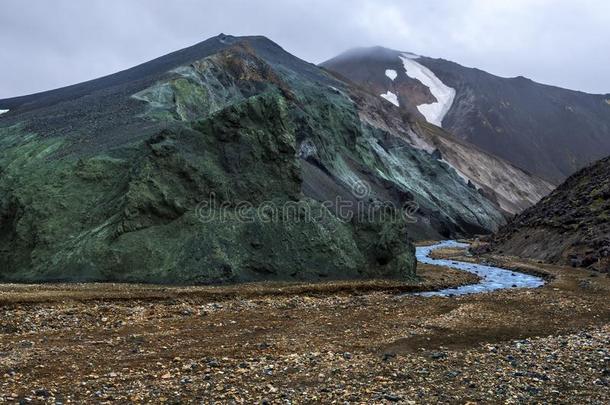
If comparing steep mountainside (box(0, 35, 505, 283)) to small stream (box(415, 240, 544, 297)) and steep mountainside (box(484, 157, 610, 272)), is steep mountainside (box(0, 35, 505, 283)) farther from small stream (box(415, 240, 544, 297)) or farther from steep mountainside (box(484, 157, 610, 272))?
steep mountainside (box(484, 157, 610, 272))

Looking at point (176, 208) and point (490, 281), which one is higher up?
point (176, 208)

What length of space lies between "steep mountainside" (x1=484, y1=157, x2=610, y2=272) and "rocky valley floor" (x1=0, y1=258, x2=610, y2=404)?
59.8 feet

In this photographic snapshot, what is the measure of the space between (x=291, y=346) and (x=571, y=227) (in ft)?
140

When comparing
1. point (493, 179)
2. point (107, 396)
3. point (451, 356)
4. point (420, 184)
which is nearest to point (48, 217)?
point (107, 396)

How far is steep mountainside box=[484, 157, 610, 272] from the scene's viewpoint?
4578 centimetres

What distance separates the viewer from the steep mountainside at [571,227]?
45781 millimetres

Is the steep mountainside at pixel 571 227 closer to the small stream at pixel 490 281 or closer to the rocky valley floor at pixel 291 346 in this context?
the small stream at pixel 490 281

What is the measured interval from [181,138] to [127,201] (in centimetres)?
653

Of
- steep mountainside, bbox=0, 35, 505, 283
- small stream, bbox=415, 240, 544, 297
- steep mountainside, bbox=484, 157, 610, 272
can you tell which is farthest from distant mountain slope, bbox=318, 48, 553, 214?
steep mountainside, bbox=0, 35, 505, 283

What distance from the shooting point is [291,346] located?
58.2ft

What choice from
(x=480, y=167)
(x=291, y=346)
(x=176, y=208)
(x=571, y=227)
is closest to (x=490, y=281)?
(x=571, y=227)

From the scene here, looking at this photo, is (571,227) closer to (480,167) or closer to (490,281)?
(490,281)

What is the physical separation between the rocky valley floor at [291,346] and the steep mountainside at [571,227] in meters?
18.2

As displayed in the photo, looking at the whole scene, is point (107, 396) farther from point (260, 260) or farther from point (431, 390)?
point (260, 260)
